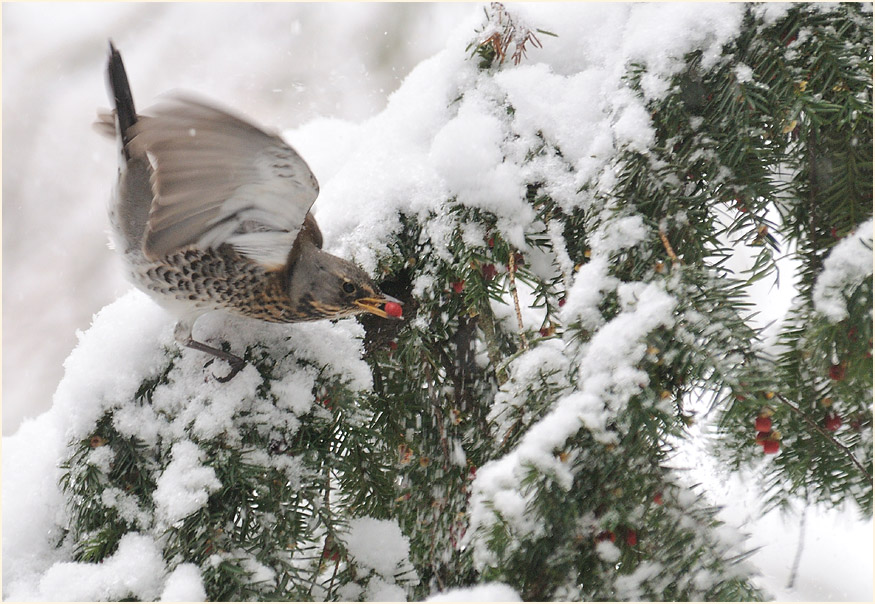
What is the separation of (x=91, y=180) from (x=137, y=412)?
394 centimetres

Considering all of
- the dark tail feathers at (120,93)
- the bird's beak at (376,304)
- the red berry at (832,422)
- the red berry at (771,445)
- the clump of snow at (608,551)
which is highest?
the dark tail feathers at (120,93)

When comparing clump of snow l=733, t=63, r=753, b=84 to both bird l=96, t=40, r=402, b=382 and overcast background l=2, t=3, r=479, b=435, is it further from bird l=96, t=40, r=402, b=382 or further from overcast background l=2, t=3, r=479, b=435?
overcast background l=2, t=3, r=479, b=435

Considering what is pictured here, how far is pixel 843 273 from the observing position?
897 millimetres

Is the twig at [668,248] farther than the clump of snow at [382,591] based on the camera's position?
No

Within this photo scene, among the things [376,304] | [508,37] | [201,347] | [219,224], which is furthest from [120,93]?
[508,37]

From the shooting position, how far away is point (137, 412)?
1.30m

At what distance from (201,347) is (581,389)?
32.0 inches

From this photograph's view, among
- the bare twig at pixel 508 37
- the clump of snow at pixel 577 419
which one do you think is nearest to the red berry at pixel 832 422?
the clump of snow at pixel 577 419

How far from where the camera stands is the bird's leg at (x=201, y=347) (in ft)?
4.44

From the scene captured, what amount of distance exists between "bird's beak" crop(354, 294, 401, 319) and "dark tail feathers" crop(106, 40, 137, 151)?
76cm

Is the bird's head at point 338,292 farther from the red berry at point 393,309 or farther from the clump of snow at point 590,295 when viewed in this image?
the clump of snow at point 590,295

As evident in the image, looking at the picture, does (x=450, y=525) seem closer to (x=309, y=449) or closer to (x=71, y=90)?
(x=309, y=449)

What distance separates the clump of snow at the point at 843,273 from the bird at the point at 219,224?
85 centimetres

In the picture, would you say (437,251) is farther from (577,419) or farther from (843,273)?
(843,273)
